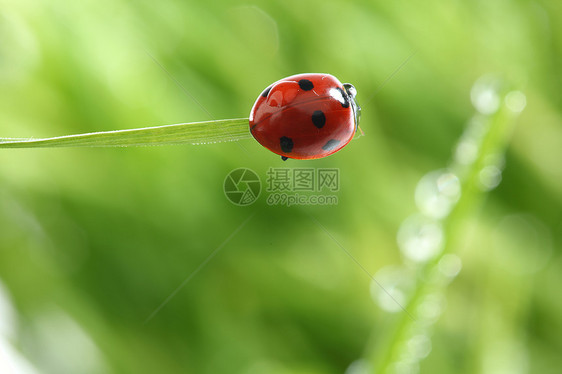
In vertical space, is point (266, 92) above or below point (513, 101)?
below

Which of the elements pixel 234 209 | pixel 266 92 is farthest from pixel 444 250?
pixel 234 209

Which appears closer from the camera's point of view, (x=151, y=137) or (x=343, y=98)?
(x=151, y=137)

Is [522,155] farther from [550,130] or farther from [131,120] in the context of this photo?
[131,120]

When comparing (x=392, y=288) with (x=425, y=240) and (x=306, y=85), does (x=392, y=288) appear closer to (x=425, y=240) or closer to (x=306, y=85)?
(x=425, y=240)

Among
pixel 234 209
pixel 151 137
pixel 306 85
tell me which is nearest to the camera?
pixel 151 137

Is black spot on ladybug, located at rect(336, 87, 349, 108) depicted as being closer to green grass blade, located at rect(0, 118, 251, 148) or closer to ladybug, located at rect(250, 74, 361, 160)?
ladybug, located at rect(250, 74, 361, 160)

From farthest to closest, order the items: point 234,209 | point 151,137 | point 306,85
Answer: point 234,209 < point 306,85 < point 151,137

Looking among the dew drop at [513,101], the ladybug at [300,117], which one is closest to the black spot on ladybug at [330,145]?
the ladybug at [300,117]
